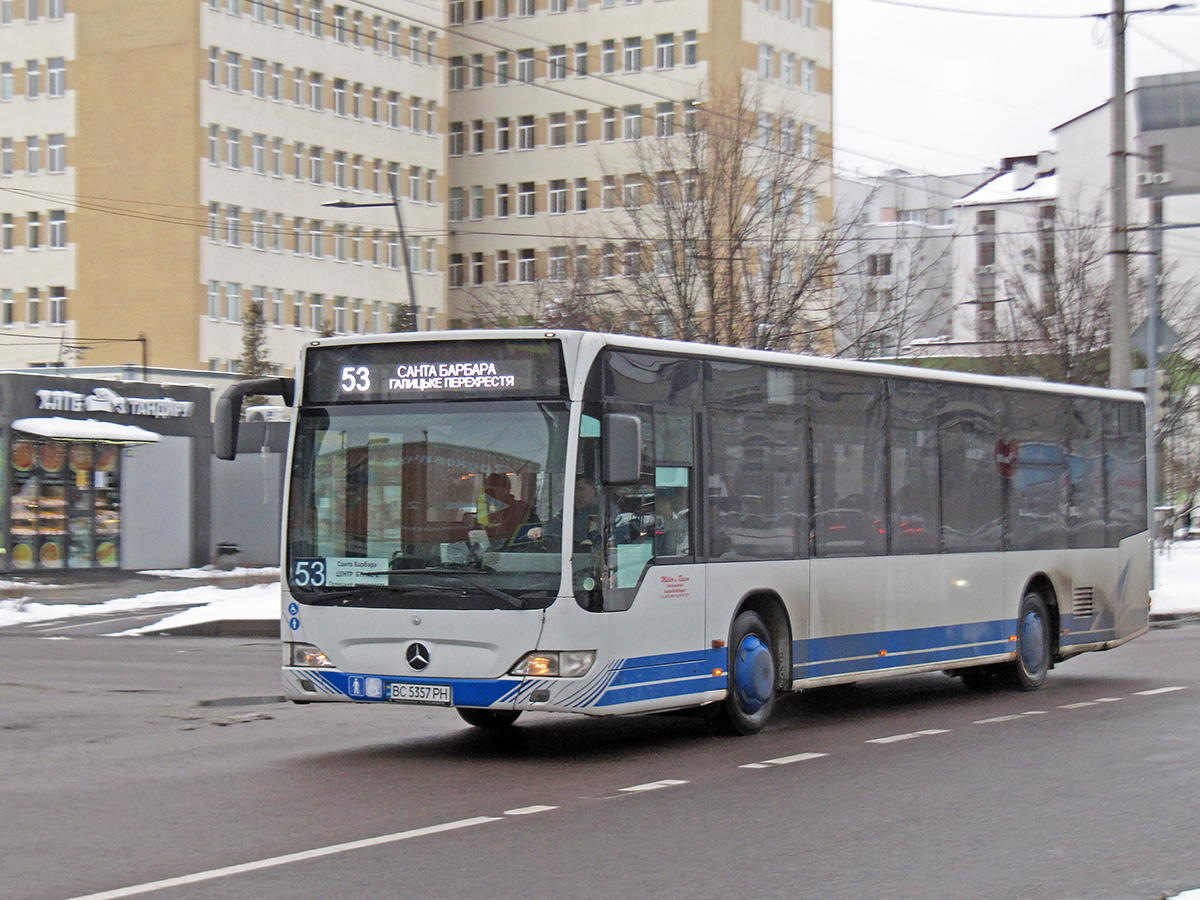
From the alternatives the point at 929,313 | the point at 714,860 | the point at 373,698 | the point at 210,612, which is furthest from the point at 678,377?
the point at 929,313

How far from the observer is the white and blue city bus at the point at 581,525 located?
1151 centimetres

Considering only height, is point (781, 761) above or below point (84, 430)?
below

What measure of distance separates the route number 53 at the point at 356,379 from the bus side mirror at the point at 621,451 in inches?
67.5

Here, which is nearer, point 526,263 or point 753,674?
point 753,674

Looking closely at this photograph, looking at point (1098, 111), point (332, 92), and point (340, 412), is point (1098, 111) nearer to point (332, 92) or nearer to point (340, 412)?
point (332, 92)

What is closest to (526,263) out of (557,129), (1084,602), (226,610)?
(557,129)

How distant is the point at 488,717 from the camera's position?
531 inches

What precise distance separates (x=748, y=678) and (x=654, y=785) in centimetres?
254

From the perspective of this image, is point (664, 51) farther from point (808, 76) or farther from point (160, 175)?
point (160, 175)

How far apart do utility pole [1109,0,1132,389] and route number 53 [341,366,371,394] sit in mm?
19083

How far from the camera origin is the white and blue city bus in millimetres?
11508

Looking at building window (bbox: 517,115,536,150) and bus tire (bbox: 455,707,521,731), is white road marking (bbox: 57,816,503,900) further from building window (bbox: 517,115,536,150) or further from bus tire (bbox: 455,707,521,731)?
building window (bbox: 517,115,536,150)

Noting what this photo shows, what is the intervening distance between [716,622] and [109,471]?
34.3 m

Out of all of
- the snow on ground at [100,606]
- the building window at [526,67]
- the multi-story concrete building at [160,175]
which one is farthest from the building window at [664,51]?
the snow on ground at [100,606]
